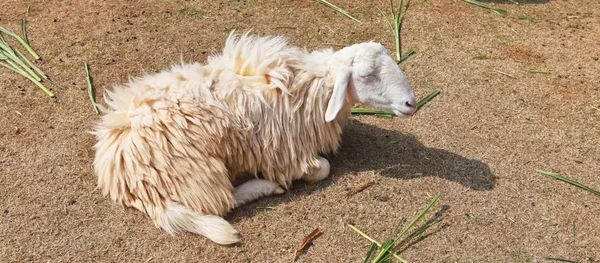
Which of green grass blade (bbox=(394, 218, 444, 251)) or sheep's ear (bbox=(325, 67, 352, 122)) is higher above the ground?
sheep's ear (bbox=(325, 67, 352, 122))

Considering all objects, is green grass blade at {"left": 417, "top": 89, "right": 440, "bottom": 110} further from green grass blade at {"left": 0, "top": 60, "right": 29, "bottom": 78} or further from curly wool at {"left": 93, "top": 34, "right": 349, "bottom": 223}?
green grass blade at {"left": 0, "top": 60, "right": 29, "bottom": 78}

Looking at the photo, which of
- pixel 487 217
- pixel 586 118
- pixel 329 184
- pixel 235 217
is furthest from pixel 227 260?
pixel 586 118

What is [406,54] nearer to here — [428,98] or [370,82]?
[428,98]

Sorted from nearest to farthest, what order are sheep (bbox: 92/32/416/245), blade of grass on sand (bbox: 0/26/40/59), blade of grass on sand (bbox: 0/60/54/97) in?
sheep (bbox: 92/32/416/245) < blade of grass on sand (bbox: 0/60/54/97) < blade of grass on sand (bbox: 0/26/40/59)

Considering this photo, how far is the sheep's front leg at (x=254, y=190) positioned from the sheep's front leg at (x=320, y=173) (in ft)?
0.74

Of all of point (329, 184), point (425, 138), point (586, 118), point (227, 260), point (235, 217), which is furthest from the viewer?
point (586, 118)

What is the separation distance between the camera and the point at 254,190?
13.8ft

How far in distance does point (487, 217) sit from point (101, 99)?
10.7ft

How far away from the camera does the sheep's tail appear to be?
382 centimetres

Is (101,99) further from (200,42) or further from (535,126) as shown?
(535,126)

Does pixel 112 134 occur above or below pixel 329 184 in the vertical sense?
above

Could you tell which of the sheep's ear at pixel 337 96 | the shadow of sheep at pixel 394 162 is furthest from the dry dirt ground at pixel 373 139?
the sheep's ear at pixel 337 96

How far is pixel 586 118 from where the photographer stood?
17.4ft

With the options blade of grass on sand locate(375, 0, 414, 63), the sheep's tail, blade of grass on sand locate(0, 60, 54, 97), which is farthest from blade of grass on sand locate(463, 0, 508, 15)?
blade of grass on sand locate(0, 60, 54, 97)
